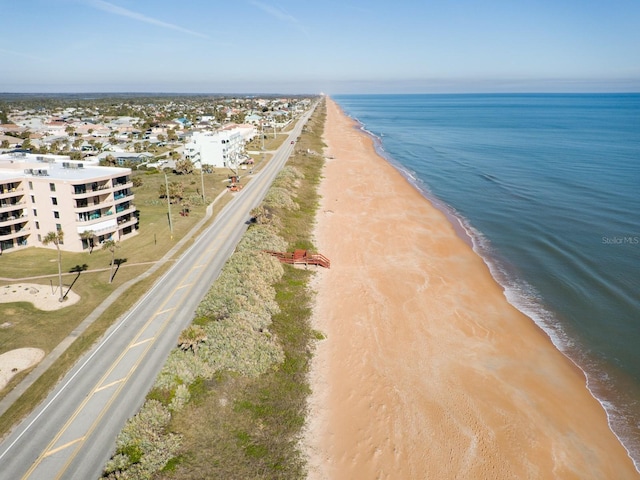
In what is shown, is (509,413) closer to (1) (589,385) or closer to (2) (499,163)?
(1) (589,385)

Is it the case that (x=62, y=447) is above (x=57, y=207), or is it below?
below

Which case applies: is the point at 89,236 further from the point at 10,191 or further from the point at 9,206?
the point at 10,191

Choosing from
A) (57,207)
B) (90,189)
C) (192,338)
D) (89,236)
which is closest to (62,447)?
(192,338)

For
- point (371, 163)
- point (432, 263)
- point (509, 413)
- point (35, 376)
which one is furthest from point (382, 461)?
point (371, 163)

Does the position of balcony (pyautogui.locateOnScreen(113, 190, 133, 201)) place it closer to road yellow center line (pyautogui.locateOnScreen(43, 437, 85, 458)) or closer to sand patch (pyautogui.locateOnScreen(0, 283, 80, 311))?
sand patch (pyautogui.locateOnScreen(0, 283, 80, 311))

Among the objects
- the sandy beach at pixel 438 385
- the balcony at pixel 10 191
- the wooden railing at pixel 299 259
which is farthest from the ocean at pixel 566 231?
the balcony at pixel 10 191

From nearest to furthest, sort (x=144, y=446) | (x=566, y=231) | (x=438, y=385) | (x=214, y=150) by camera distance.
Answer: (x=144, y=446) → (x=438, y=385) → (x=566, y=231) → (x=214, y=150)
